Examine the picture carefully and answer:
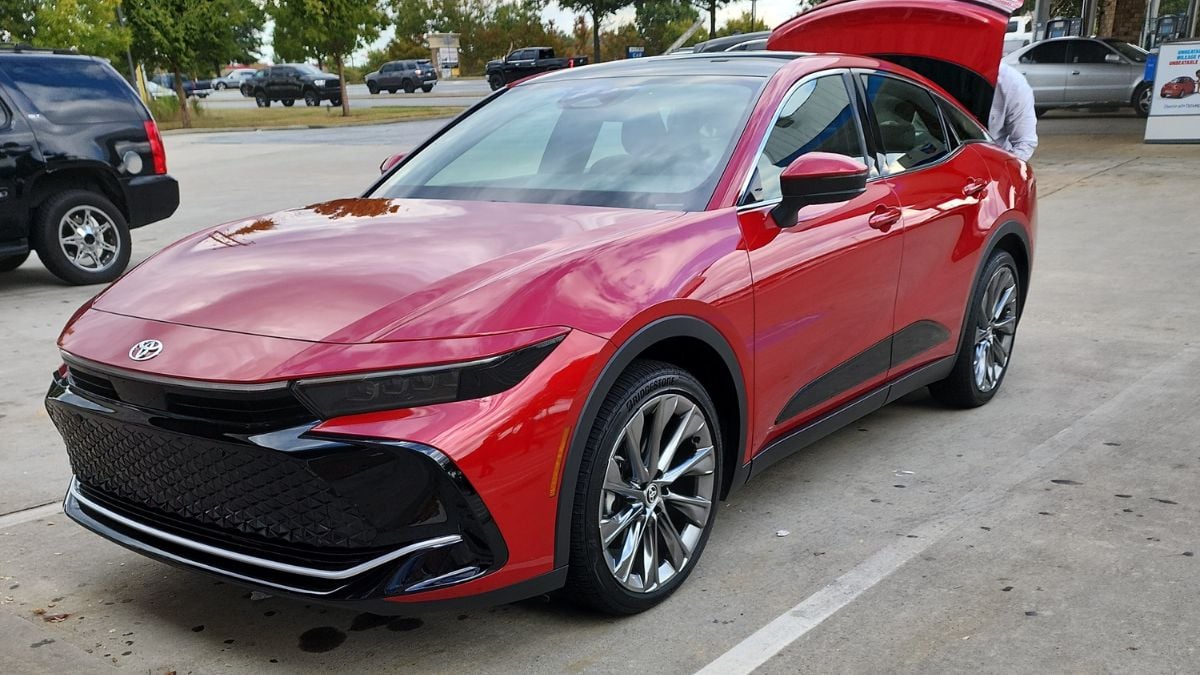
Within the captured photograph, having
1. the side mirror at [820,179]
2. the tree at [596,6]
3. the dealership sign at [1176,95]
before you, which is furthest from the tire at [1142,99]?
the tree at [596,6]

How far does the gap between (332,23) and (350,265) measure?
112 feet

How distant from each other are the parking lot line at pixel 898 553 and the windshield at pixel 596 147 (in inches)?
51.0

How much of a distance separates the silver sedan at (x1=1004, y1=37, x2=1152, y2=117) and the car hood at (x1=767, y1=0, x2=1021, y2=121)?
16.8 metres

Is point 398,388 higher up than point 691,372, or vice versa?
point 398,388

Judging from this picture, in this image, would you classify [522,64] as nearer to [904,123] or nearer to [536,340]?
[904,123]

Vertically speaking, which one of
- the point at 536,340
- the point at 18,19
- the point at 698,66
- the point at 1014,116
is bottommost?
the point at 536,340

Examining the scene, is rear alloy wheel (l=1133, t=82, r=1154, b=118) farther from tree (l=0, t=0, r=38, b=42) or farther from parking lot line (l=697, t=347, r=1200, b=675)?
tree (l=0, t=0, r=38, b=42)

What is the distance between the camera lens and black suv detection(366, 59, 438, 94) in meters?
51.3

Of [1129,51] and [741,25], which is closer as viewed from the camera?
[1129,51]

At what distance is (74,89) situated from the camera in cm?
857

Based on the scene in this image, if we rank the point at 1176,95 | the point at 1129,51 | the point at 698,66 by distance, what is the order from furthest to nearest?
1. the point at 1129,51
2. the point at 1176,95
3. the point at 698,66

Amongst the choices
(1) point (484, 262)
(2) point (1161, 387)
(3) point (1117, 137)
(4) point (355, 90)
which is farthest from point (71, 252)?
(4) point (355, 90)

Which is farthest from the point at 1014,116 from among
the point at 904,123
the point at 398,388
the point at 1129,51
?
the point at 1129,51

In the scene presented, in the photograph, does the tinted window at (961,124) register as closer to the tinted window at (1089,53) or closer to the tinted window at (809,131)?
the tinted window at (809,131)
